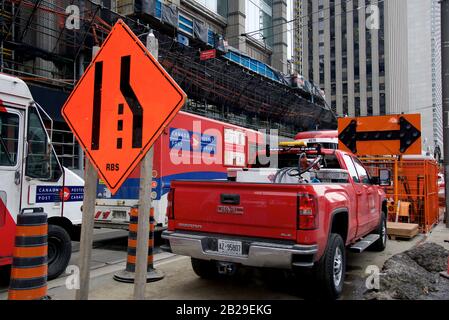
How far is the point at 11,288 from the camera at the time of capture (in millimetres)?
4672

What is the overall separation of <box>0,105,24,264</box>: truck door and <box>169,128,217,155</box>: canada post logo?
379 cm

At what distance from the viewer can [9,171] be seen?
231 inches

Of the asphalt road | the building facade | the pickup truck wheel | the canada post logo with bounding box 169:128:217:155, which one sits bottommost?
the asphalt road

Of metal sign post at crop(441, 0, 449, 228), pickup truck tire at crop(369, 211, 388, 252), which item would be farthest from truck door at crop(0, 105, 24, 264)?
metal sign post at crop(441, 0, 449, 228)

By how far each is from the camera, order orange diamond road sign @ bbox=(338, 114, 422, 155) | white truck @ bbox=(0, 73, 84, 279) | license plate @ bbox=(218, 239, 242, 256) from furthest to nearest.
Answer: orange diamond road sign @ bbox=(338, 114, 422, 155)
white truck @ bbox=(0, 73, 84, 279)
license plate @ bbox=(218, 239, 242, 256)

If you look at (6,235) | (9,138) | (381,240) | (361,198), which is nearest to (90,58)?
(9,138)

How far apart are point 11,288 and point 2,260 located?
120 centimetres

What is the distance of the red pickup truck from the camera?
4.88 m

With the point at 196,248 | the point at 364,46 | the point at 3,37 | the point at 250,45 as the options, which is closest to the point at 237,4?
the point at 250,45

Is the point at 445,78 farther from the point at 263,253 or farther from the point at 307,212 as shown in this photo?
the point at 263,253

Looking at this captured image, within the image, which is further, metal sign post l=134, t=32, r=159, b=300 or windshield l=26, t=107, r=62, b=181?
windshield l=26, t=107, r=62, b=181

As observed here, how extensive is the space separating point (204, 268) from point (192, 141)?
175 inches

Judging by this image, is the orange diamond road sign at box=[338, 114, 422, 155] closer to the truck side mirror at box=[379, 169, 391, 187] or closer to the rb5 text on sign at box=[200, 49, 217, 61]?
the truck side mirror at box=[379, 169, 391, 187]
